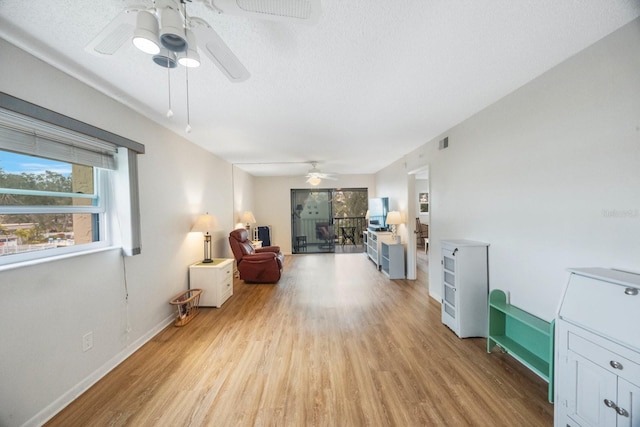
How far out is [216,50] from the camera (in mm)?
1159

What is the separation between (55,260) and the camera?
1.68 metres

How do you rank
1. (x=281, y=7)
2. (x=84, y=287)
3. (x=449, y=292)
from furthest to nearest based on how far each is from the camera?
(x=449, y=292)
(x=84, y=287)
(x=281, y=7)

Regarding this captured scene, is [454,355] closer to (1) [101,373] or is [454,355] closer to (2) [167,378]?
(2) [167,378]

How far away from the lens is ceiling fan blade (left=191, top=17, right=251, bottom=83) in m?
1.06

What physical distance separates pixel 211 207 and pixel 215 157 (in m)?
0.95

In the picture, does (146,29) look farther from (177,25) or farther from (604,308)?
(604,308)

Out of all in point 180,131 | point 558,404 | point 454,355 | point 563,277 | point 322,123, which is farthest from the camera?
point 180,131

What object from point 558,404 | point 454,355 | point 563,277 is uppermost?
point 563,277

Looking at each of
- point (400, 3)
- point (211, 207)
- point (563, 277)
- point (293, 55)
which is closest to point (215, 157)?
point (211, 207)

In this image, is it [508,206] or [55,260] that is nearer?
[55,260]

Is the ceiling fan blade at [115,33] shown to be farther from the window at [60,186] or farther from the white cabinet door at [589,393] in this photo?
the white cabinet door at [589,393]

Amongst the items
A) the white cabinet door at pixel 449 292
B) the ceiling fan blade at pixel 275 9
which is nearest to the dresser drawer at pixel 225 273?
the white cabinet door at pixel 449 292

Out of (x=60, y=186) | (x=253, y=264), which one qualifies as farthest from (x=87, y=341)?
(x=253, y=264)

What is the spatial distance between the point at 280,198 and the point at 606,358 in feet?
22.7
